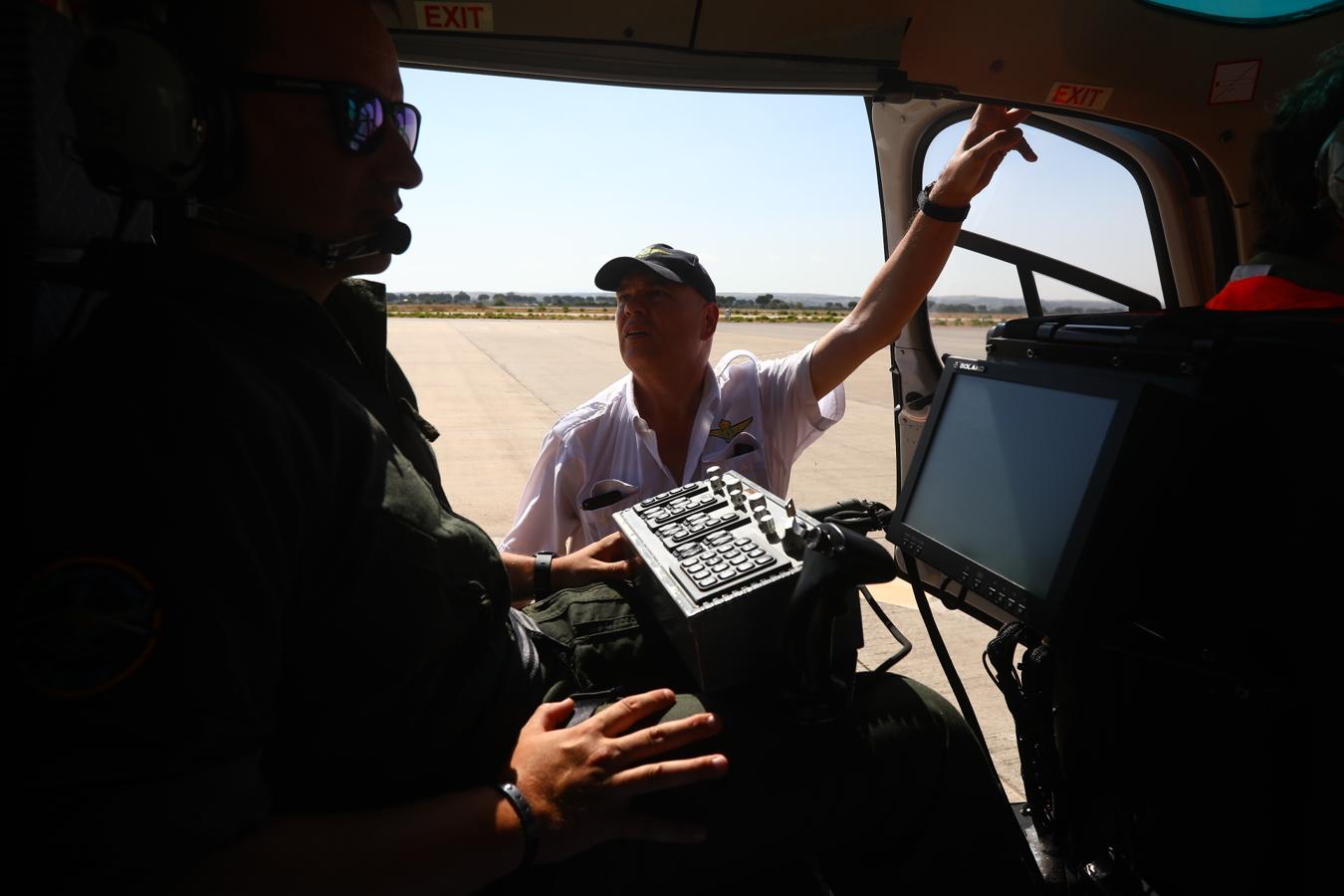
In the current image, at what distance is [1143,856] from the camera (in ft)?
4.13

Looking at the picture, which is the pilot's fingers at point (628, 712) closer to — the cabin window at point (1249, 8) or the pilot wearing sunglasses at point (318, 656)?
the pilot wearing sunglasses at point (318, 656)

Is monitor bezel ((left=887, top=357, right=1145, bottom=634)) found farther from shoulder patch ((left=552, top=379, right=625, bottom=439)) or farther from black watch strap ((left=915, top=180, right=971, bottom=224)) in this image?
shoulder patch ((left=552, top=379, right=625, bottom=439))

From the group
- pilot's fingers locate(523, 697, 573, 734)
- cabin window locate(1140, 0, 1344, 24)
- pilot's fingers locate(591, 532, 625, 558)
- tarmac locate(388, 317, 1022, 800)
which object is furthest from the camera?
tarmac locate(388, 317, 1022, 800)

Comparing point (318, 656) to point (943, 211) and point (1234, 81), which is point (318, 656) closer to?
point (943, 211)

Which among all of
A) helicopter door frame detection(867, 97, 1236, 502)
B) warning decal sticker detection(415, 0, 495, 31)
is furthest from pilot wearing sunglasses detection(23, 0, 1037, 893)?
helicopter door frame detection(867, 97, 1236, 502)

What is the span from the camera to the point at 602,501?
234cm

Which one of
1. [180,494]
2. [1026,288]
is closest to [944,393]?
[180,494]

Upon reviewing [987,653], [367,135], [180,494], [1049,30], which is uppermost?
[1049,30]

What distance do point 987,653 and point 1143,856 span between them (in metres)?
0.42

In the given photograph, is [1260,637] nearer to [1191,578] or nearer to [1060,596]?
[1191,578]

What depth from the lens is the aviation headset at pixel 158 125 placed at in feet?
3.00

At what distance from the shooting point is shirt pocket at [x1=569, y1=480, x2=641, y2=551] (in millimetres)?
2322

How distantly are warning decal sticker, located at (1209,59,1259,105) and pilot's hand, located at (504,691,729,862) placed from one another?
2.25m

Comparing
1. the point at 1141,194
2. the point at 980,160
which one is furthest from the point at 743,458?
the point at 1141,194
